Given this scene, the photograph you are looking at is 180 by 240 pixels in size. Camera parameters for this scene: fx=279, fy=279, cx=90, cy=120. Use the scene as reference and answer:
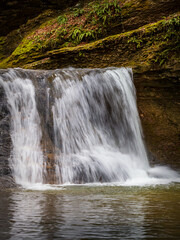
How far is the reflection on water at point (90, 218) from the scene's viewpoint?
186 centimetres

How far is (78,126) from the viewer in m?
6.62

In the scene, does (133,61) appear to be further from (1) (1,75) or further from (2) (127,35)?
(1) (1,75)

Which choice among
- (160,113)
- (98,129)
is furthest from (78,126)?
(160,113)

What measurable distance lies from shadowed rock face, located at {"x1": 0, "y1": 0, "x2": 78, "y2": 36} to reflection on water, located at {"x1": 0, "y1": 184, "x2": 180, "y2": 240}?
13425 mm

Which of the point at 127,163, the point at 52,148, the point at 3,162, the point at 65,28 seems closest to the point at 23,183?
the point at 3,162

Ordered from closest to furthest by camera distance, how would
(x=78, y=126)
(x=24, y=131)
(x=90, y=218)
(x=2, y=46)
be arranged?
(x=90, y=218)
(x=24, y=131)
(x=78, y=126)
(x=2, y=46)

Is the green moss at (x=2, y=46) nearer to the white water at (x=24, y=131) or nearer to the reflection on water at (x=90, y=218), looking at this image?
the white water at (x=24, y=131)

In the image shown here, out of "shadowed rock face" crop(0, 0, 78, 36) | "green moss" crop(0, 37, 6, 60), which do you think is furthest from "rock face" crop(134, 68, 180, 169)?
"green moss" crop(0, 37, 6, 60)

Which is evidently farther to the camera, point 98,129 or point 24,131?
point 98,129

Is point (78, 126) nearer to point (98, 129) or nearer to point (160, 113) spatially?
point (98, 129)

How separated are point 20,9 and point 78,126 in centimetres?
1112

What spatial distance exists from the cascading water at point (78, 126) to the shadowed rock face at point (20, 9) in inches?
351

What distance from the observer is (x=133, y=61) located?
26.1 ft


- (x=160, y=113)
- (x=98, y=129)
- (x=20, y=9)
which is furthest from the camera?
(x=20, y=9)
